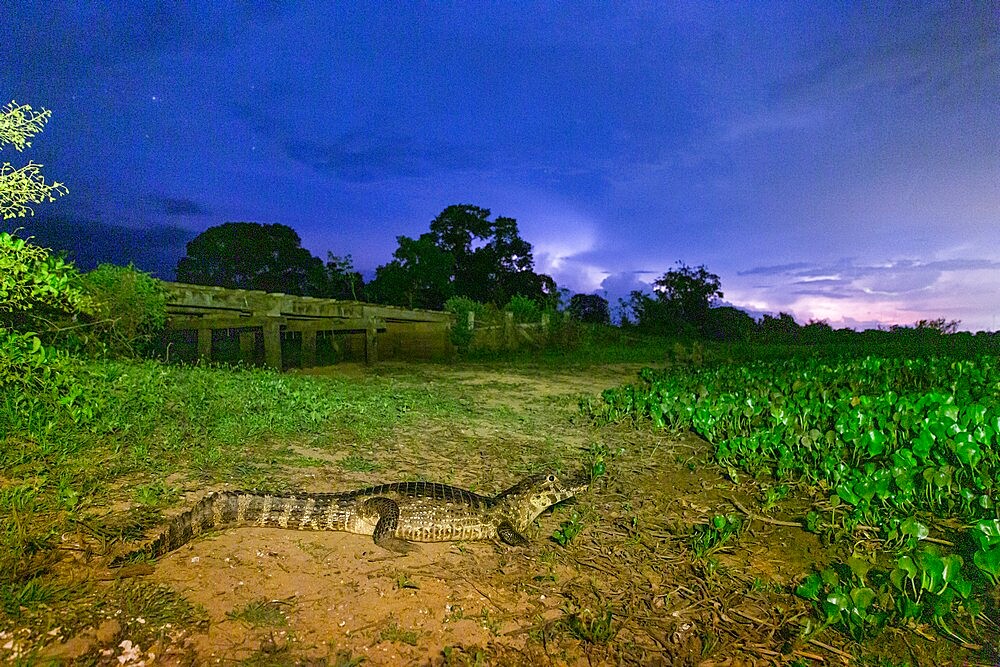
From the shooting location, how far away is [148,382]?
6.71 meters

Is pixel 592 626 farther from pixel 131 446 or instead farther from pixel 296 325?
pixel 296 325

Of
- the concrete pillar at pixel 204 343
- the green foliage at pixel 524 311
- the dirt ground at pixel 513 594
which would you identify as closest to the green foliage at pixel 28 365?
the dirt ground at pixel 513 594

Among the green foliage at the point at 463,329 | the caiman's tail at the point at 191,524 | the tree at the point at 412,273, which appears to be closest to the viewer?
the caiman's tail at the point at 191,524

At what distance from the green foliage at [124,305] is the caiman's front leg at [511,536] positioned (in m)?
7.61

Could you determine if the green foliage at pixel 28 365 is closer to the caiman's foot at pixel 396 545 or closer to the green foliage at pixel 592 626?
the caiman's foot at pixel 396 545

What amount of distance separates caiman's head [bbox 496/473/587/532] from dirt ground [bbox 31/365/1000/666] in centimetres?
15

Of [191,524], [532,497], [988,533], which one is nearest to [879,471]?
[988,533]

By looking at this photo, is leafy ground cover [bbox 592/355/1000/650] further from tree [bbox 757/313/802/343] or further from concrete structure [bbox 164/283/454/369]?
tree [bbox 757/313/802/343]

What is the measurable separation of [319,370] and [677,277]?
25.0m

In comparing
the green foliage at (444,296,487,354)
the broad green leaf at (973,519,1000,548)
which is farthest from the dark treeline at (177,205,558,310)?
the broad green leaf at (973,519,1000,548)

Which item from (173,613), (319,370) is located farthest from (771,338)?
(173,613)

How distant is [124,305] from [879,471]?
34.7 ft

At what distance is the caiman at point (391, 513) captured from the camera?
3.77m

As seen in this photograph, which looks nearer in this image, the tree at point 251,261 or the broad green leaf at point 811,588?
the broad green leaf at point 811,588
